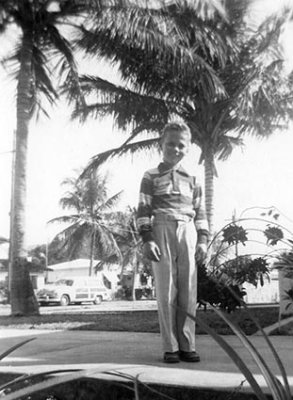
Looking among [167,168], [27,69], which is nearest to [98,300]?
[27,69]

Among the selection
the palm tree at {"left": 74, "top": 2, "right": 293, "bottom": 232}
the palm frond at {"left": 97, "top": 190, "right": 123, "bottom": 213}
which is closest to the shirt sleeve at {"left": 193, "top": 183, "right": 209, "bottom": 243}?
the palm tree at {"left": 74, "top": 2, "right": 293, "bottom": 232}

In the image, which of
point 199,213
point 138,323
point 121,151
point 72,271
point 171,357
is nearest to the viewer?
point 171,357

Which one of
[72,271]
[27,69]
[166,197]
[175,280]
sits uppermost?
[27,69]

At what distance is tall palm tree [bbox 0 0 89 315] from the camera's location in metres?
10.5

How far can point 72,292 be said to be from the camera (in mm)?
24453

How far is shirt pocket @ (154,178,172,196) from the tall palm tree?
789 centimetres

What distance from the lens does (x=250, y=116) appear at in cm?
1383

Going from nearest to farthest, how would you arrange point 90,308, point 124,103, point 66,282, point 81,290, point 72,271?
point 124,103, point 90,308, point 66,282, point 81,290, point 72,271

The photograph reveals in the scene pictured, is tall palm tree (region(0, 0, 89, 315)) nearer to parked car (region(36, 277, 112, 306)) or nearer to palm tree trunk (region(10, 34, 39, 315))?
palm tree trunk (region(10, 34, 39, 315))

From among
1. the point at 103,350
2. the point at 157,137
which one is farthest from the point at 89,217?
the point at 103,350

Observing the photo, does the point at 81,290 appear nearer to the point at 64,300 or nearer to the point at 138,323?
the point at 64,300

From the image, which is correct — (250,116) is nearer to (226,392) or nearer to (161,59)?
(161,59)

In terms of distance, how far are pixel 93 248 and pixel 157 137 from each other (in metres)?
19.1

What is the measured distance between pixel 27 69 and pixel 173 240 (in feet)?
30.0
